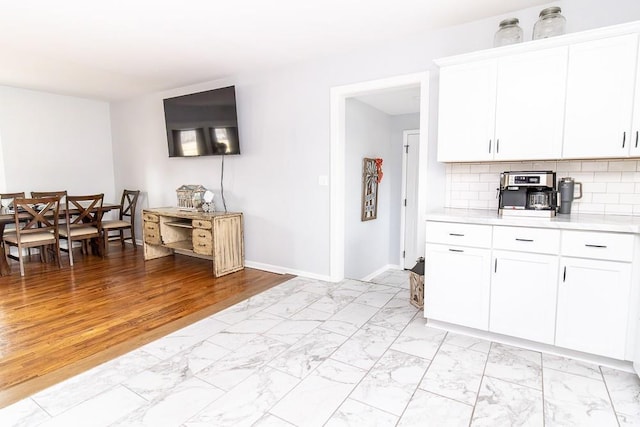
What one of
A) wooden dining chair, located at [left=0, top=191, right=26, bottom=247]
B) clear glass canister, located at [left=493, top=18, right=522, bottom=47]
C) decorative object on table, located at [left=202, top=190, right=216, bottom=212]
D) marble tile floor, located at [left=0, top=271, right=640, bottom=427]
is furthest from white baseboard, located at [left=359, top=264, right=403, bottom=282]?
wooden dining chair, located at [left=0, top=191, right=26, bottom=247]

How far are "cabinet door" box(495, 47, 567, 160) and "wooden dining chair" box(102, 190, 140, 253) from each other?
534 centimetres

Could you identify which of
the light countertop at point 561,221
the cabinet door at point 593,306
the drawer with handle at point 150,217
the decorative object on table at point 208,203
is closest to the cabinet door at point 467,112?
the light countertop at point 561,221

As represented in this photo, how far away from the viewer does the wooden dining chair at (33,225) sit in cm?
404

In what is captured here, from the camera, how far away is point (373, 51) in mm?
3371

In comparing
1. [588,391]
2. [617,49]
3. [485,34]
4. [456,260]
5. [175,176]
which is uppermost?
[485,34]

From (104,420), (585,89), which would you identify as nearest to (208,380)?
(104,420)

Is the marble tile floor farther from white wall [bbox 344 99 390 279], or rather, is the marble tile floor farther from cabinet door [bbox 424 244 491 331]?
white wall [bbox 344 99 390 279]

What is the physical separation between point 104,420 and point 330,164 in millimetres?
2840

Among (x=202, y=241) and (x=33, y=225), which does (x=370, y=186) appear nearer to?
(x=202, y=241)

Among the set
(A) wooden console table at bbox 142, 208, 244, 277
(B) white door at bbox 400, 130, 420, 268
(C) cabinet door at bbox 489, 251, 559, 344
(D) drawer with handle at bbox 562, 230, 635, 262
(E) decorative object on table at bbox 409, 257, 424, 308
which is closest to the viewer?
(D) drawer with handle at bbox 562, 230, 635, 262

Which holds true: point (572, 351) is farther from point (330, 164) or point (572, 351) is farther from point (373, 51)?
point (373, 51)

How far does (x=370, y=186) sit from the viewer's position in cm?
471

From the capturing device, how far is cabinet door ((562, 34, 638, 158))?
82.7 inches

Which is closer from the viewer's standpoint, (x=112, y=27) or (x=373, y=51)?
(x=112, y=27)
